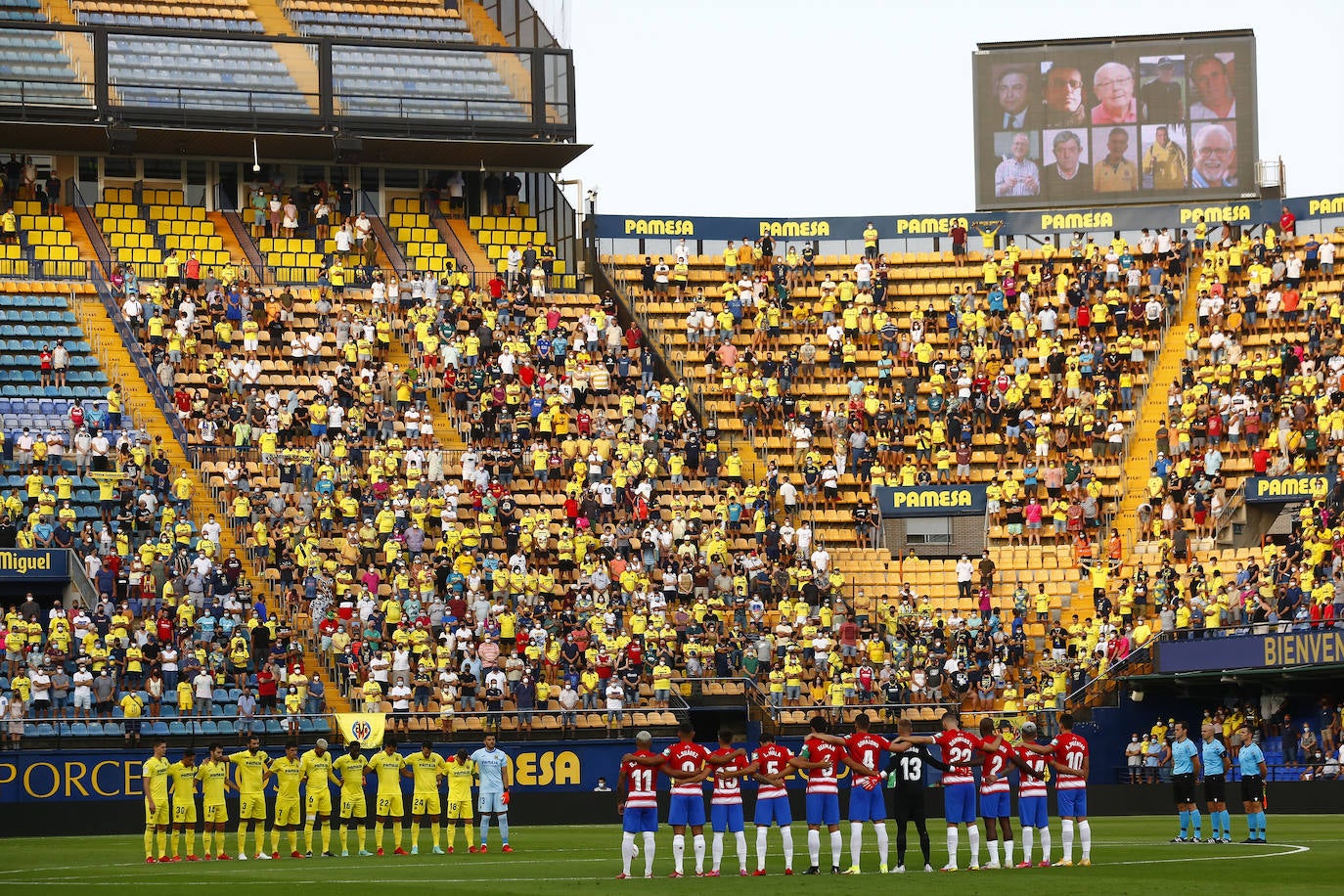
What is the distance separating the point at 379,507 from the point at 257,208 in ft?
44.5

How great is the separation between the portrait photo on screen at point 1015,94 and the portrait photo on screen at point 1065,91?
330mm

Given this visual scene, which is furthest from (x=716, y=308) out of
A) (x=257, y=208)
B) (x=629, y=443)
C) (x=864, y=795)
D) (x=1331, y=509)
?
(x=864, y=795)

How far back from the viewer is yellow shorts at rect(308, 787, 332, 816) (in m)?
31.0

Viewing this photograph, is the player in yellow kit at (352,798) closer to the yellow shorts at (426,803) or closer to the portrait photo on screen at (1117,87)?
the yellow shorts at (426,803)

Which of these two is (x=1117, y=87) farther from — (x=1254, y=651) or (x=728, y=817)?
(x=728, y=817)

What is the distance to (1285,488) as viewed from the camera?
49.3m

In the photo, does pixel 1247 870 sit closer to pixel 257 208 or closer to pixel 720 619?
pixel 720 619

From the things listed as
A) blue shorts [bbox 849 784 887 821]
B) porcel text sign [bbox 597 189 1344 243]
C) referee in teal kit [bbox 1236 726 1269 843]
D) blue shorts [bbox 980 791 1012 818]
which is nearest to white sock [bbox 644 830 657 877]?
blue shorts [bbox 849 784 887 821]

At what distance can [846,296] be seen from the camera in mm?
57812

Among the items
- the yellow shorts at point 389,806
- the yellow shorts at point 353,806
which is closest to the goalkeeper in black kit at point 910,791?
the yellow shorts at point 389,806

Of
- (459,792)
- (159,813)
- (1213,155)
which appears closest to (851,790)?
(459,792)

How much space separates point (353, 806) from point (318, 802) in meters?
0.74

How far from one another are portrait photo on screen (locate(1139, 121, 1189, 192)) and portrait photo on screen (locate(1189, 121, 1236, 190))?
25 cm

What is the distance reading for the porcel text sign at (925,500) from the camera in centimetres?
5247
